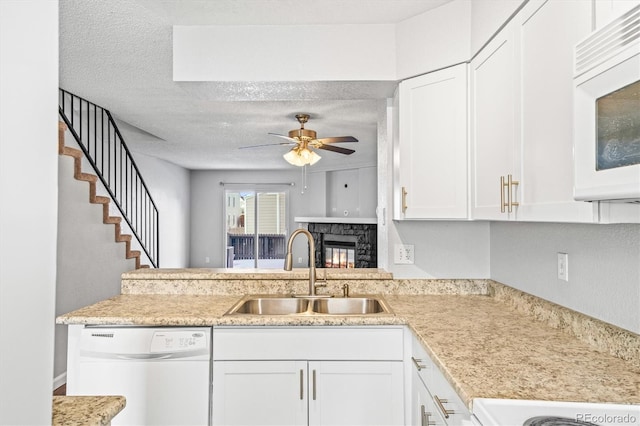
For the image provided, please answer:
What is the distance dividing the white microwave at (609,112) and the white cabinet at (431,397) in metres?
0.74

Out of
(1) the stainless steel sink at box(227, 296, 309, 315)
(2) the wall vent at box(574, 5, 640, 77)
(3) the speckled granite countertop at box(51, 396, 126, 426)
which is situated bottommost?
(1) the stainless steel sink at box(227, 296, 309, 315)

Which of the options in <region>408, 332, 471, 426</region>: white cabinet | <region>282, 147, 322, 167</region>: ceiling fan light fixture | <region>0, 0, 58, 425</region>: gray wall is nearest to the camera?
<region>0, 0, 58, 425</region>: gray wall

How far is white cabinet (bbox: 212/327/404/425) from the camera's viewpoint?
6.57 ft

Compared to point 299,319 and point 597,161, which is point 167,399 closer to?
point 299,319

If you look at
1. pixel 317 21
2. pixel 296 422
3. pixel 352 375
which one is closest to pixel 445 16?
pixel 317 21

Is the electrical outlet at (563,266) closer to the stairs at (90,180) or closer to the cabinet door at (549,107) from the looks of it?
the cabinet door at (549,107)

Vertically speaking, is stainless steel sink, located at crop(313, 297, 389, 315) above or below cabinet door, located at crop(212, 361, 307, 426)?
above

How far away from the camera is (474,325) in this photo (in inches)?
75.0

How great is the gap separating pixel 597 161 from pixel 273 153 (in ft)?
20.7

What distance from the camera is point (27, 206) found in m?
0.67

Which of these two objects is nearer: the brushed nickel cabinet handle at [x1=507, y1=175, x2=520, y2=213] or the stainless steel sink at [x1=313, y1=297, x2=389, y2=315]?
the brushed nickel cabinet handle at [x1=507, y1=175, x2=520, y2=213]

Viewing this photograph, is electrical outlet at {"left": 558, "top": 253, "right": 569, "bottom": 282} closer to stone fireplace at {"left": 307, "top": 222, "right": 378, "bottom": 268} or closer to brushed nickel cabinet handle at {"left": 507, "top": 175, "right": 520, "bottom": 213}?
brushed nickel cabinet handle at {"left": 507, "top": 175, "right": 520, "bottom": 213}

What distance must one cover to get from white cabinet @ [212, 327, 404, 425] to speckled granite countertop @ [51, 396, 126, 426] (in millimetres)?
1052

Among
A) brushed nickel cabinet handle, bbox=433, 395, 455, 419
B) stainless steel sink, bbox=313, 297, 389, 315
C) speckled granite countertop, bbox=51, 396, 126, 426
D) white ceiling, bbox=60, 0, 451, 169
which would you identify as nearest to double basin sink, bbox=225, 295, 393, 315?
stainless steel sink, bbox=313, 297, 389, 315
